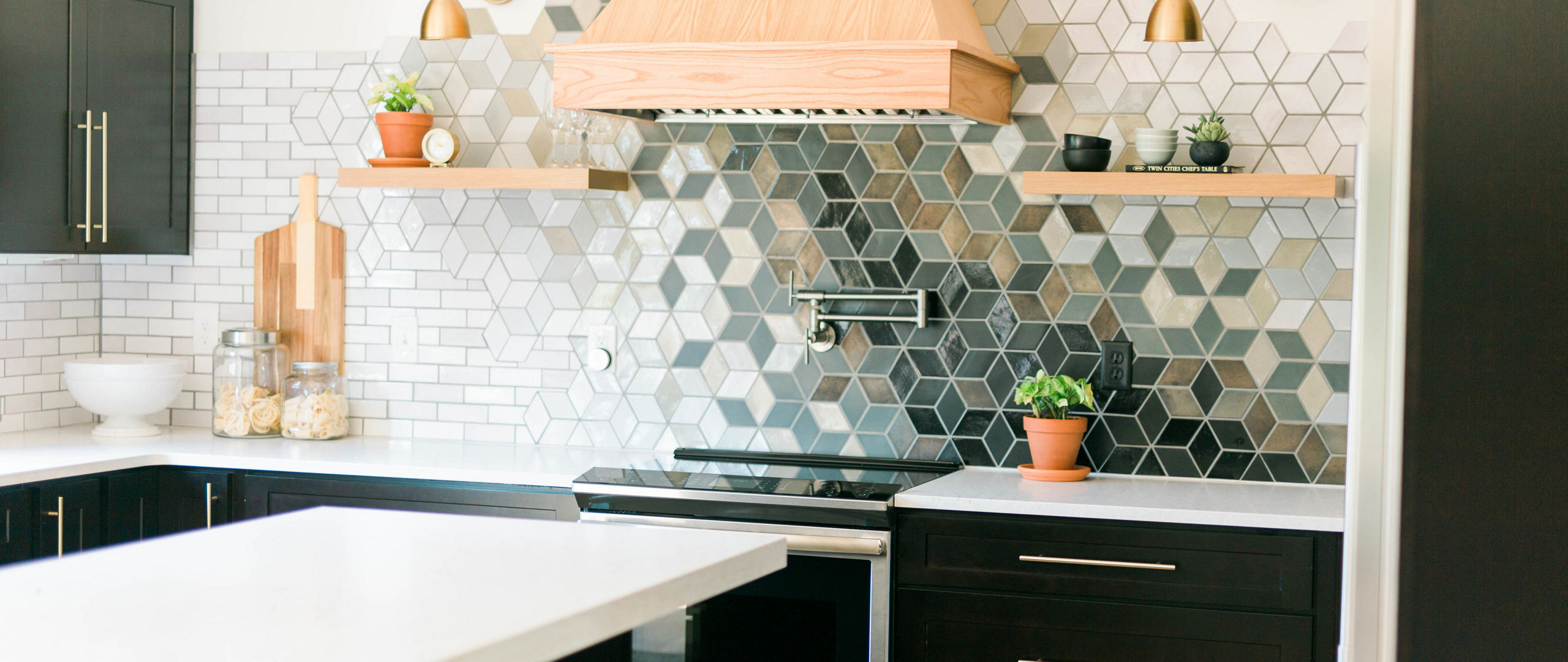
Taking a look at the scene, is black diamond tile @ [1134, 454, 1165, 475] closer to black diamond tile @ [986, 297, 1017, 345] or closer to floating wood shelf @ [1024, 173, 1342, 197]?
black diamond tile @ [986, 297, 1017, 345]

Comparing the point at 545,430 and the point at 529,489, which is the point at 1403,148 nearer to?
the point at 529,489

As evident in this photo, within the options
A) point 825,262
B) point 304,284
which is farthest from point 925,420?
point 304,284

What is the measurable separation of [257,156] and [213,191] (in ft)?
0.64

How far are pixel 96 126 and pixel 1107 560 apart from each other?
120 inches

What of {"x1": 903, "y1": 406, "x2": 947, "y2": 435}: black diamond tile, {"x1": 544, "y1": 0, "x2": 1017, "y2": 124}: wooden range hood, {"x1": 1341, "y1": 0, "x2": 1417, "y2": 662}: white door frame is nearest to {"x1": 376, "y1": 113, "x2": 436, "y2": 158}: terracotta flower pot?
{"x1": 544, "y1": 0, "x2": 1017, "y2": 124}: wooden range hood

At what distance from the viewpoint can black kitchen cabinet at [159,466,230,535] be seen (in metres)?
3.34

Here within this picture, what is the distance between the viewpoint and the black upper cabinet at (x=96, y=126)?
3.37m

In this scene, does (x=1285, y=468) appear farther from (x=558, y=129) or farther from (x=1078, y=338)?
(x=558, y=129)

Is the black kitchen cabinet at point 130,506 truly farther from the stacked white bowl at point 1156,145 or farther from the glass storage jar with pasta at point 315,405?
the stacked white bowl at point 1156,145

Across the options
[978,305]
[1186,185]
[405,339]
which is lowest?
[405,339]

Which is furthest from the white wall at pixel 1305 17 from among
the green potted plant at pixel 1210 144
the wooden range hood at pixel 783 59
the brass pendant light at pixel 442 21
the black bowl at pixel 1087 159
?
the brass pendant light at pixel 442 21

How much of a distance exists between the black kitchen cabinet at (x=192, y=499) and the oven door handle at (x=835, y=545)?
5.23 ft

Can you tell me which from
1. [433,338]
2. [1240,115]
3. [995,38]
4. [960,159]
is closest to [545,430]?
[433,338]

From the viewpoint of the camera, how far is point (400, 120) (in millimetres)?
3590
